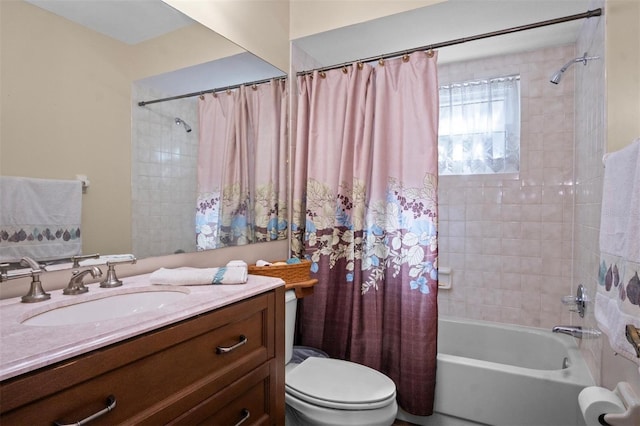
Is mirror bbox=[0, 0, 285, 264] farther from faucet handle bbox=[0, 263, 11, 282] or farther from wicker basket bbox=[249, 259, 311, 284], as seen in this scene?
wicker basket bbox=[249, 259, 311, 284]

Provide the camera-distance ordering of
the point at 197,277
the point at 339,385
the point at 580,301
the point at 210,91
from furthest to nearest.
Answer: the point at 580,301 < the point at 210,91 < the point at 339,385 < the point at 197,277

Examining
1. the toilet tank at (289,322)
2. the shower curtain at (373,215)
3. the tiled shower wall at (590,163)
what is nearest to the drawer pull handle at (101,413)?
the toilet tank at (289,322)

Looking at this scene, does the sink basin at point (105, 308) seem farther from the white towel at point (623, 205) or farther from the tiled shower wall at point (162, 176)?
the white towel at point (623, 205)

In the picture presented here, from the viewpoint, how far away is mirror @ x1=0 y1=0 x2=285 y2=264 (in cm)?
102

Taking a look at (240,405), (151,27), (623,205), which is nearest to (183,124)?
(151,27)

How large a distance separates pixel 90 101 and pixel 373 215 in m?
1.39

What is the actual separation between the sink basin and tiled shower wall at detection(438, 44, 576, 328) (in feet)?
6.85

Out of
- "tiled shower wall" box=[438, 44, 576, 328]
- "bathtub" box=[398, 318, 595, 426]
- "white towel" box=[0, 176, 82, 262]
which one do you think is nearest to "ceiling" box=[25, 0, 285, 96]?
"white towel" box=[0, 176, 82, 262]

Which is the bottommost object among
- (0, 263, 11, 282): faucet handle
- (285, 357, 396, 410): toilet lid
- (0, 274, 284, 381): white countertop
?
(285, 357, 396, 410): toilet lid

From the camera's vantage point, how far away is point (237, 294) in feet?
3.62

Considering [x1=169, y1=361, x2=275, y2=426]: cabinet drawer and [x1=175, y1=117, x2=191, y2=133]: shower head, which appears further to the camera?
[x1=175, y1=117, x2=191, y2=133]: shower head

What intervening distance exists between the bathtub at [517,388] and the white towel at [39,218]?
1.80 m

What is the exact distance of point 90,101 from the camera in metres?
1.20

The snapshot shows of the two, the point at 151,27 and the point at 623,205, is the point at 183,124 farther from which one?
the point at 623,205
